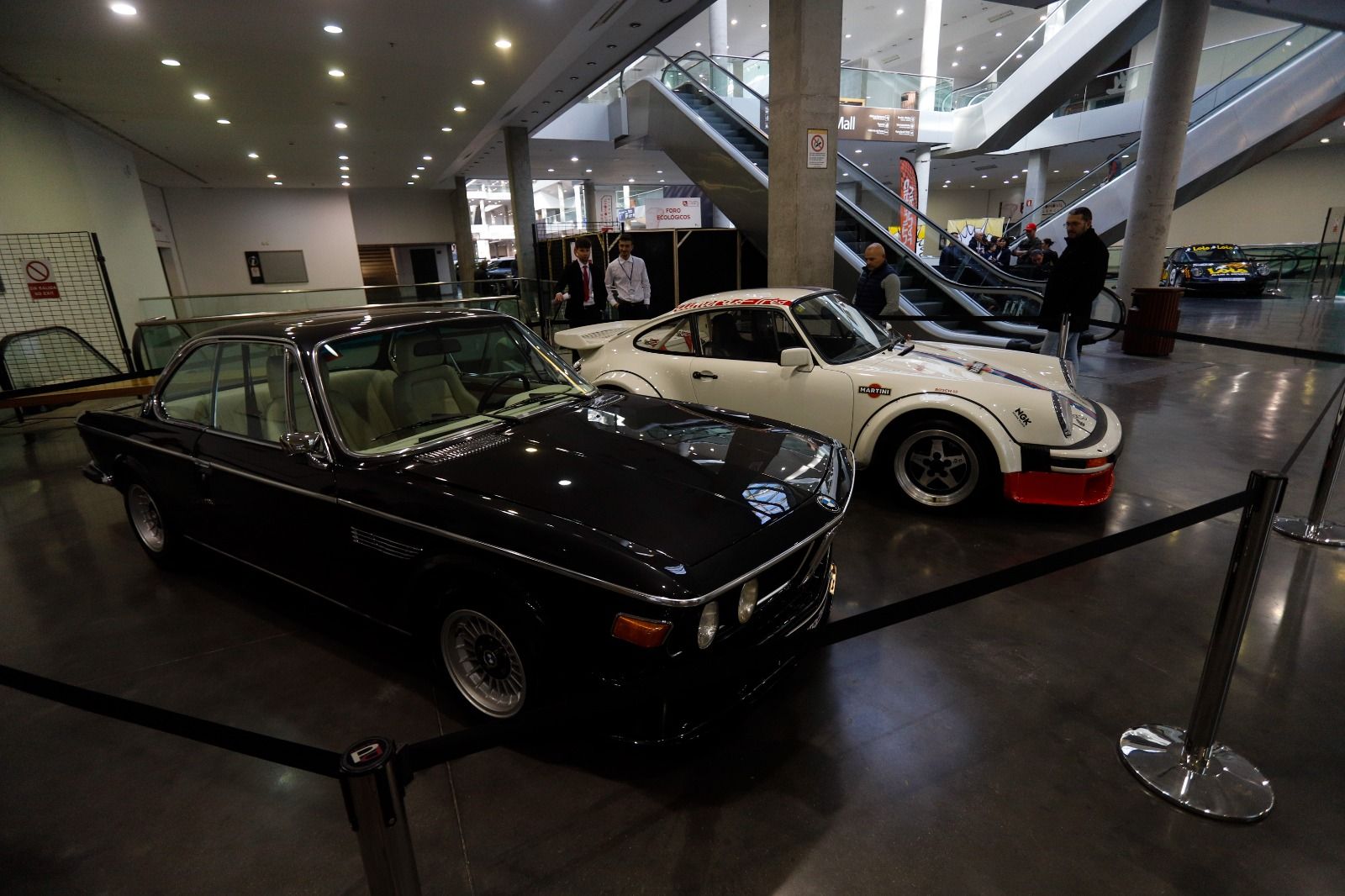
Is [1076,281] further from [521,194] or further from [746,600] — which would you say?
[521,194]

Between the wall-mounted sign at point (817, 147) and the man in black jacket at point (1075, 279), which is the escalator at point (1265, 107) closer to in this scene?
the man in black jacket at point (1075, 279)

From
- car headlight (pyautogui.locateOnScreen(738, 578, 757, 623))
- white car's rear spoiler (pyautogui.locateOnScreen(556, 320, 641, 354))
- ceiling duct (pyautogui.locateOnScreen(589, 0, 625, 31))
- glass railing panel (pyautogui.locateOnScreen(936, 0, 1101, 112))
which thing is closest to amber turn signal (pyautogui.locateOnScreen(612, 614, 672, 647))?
car headlight (pyautogui.locateOnScreen(738, 578, 757, 623))

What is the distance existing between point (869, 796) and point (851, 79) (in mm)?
19365

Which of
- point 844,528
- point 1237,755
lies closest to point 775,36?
point 844,528

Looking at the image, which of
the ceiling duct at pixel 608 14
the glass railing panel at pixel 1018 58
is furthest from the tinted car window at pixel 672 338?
the glass railing panel at pixel 1018 58

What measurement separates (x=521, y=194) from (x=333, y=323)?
14382 mm

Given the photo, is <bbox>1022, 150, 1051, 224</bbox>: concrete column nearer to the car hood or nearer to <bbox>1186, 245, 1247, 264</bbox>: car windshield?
<bbox>1186, 245, 1247, 264</bbox>: car windshield

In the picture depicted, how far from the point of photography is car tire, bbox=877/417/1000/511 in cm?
405

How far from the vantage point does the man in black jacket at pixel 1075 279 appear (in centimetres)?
616

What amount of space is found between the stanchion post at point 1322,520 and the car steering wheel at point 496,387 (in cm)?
450

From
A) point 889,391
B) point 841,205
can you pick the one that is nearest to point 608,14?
point 841,205

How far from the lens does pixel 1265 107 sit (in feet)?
44.8

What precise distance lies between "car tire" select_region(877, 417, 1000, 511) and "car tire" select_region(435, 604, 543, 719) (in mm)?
2996

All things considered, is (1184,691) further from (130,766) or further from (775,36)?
(775,36)
